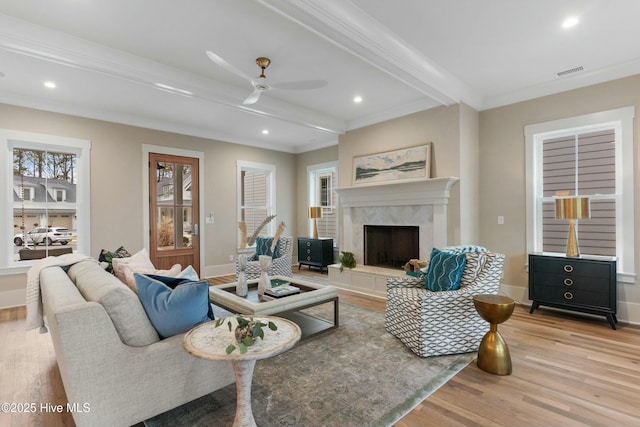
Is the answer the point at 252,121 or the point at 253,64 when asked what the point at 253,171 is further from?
the point at 253,64

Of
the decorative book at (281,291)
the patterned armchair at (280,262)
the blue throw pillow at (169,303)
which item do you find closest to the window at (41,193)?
the patterned armchair at (280,262)

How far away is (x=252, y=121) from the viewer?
5.47m

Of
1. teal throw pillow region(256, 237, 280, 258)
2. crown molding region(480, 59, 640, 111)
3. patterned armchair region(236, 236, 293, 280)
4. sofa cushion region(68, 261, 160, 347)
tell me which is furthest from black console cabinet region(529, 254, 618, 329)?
sofa cushion region(68, 261, 160, 347)

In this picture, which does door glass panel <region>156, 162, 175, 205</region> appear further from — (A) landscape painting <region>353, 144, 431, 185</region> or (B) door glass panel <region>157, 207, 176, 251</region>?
(A) landscape painting <region>353, 144, 431, 185</region>

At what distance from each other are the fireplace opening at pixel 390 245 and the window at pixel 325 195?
1.58 m

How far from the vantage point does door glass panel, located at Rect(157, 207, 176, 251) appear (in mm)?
5559

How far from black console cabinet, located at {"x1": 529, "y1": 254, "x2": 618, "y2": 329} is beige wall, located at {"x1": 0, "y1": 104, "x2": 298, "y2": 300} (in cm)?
514

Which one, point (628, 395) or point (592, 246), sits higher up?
point (592, 246)

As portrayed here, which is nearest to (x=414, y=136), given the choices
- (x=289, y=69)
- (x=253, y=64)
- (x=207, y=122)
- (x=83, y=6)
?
(x=289, y=69)

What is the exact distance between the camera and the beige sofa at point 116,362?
1553 mm

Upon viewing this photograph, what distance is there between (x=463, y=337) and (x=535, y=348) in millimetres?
721

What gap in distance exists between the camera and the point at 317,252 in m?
6.67

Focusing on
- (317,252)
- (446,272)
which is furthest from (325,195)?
(446,272)

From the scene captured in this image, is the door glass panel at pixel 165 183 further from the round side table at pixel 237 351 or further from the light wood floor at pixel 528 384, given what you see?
the round side table at pixel 237 351
